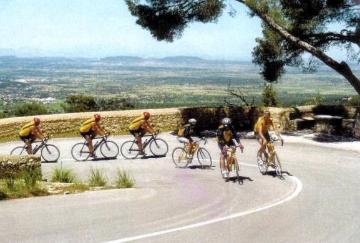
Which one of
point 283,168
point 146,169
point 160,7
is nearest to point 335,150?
point 283,168

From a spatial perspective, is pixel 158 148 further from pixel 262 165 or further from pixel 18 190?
pixel 18 190

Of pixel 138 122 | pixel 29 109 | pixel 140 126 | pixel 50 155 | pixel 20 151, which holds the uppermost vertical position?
pixel 138 122

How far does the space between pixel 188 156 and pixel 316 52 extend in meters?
10.8

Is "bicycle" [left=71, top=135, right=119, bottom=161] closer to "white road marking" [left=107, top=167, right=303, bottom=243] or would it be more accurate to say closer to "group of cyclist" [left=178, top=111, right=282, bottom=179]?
"group of cyclist" [left=178, top=111, right=282, bottom=179]

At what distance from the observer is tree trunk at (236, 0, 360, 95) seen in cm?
2623

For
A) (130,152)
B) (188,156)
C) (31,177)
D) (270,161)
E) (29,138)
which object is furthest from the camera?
(130,152)

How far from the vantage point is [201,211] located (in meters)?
12.3

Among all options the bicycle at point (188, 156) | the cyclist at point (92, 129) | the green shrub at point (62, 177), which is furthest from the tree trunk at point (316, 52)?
the green shrub at point (62, 177)

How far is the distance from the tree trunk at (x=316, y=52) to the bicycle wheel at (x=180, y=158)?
10200 millimetres

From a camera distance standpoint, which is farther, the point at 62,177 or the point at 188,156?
the point at 188,156

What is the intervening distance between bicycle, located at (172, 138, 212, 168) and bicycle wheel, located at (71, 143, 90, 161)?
340 centimetres

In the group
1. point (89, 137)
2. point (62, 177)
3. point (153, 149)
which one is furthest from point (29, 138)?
point (62, 177)

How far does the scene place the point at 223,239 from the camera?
401 inches

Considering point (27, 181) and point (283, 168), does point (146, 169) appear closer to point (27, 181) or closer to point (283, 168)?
point (283, 168)
